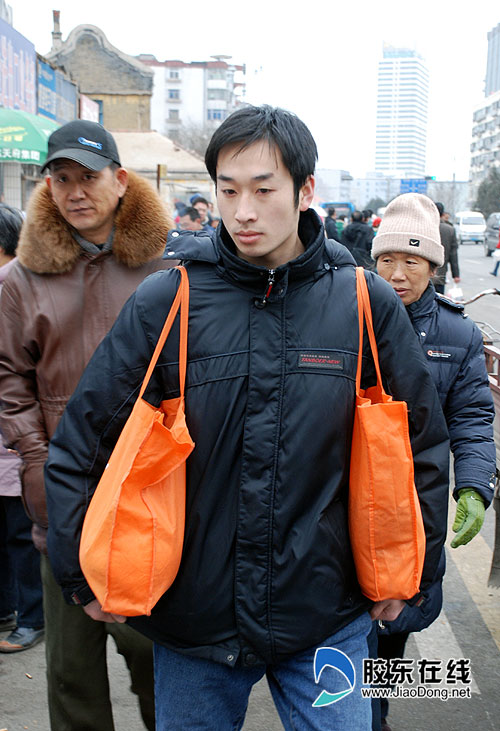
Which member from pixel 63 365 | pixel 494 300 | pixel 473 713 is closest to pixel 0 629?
pixel 63 365

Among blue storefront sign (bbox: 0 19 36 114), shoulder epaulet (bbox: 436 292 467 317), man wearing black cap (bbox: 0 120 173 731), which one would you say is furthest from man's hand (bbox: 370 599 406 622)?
blue storefront sign (bbox: 0 19 36 114)

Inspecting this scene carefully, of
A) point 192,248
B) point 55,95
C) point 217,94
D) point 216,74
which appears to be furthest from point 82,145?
point 216,74

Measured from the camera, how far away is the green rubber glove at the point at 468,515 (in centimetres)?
255

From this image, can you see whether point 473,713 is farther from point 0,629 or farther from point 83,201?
point 83,201

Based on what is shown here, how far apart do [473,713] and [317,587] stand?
190 cm

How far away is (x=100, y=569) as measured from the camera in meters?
1.81

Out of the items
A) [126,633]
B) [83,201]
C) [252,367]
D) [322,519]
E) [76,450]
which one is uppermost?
[83,201]

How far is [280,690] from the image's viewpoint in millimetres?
1998

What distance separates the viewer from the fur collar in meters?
2.69

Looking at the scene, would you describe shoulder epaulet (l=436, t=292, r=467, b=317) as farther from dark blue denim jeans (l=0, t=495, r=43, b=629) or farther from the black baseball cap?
dark blue denim jeans (l=0, t=495, r=43, b=629)

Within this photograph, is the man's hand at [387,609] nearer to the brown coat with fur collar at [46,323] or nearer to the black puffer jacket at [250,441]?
the black puffer jacket at [250,441]

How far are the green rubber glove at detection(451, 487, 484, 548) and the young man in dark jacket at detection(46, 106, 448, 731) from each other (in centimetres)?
63

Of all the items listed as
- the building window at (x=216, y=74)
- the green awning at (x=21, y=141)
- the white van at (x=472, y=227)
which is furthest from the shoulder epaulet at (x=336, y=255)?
the building window at (x=216, y=74)

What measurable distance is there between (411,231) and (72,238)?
1.24 metres
